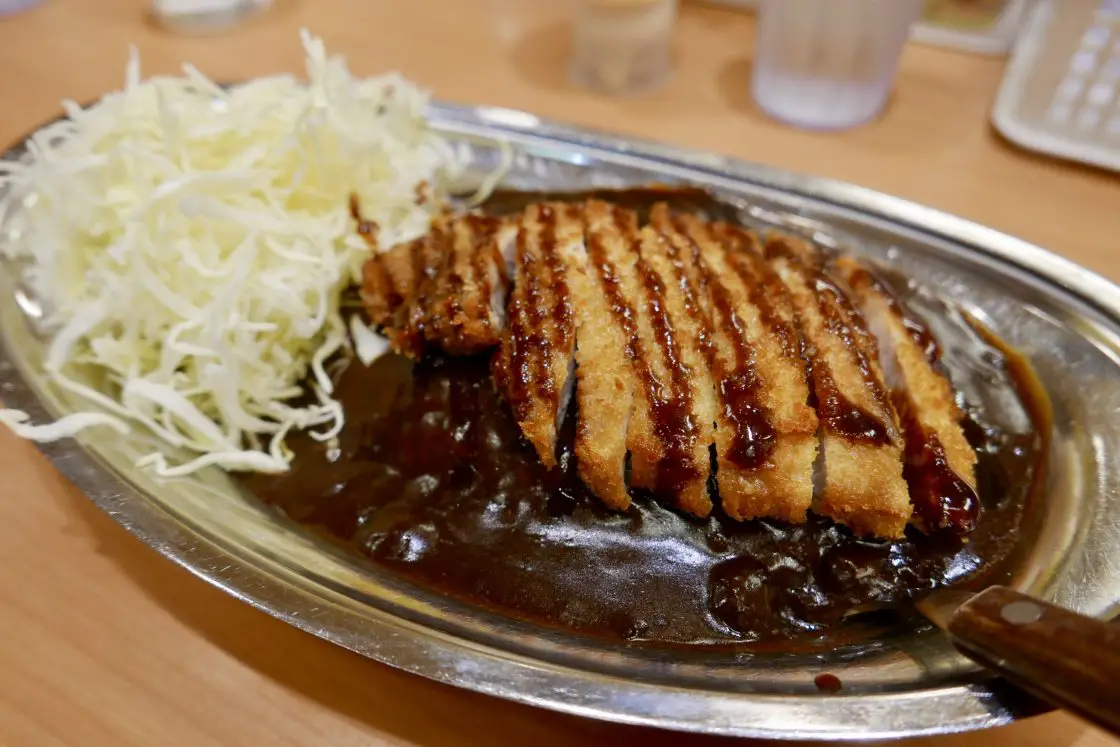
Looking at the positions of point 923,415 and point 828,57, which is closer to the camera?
point 923,415

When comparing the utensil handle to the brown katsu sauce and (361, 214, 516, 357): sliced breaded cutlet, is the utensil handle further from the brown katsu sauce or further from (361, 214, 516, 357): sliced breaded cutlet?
(361, 214, 516, 357): sliced breaded cutlet

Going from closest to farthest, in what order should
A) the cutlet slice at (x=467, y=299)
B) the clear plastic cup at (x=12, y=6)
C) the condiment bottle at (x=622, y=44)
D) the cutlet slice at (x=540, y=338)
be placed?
1. the cutlet slice at (x=540, y=338)
2. the cutlet slice at (x=467, y=299)
3. the condiment bottle at (x=622, y=44)
4. the clear plastic cup at (x=12, y=6)

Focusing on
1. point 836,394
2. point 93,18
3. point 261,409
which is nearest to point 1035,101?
point 836,394

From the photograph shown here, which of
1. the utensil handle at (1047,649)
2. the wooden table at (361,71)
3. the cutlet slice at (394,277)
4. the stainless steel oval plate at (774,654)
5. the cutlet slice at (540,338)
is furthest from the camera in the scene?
the cutlet slice at (394,277)

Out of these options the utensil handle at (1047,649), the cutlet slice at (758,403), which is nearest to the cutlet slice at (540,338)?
the cutlet slice at (758,403)

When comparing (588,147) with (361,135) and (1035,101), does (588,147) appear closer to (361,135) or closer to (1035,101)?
(361,135)

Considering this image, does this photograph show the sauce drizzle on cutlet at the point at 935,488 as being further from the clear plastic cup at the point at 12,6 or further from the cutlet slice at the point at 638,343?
the clear plastic cup at the point at 12,6

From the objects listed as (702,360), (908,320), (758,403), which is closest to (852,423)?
(758,403)

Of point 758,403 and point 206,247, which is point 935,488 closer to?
point 758,403
